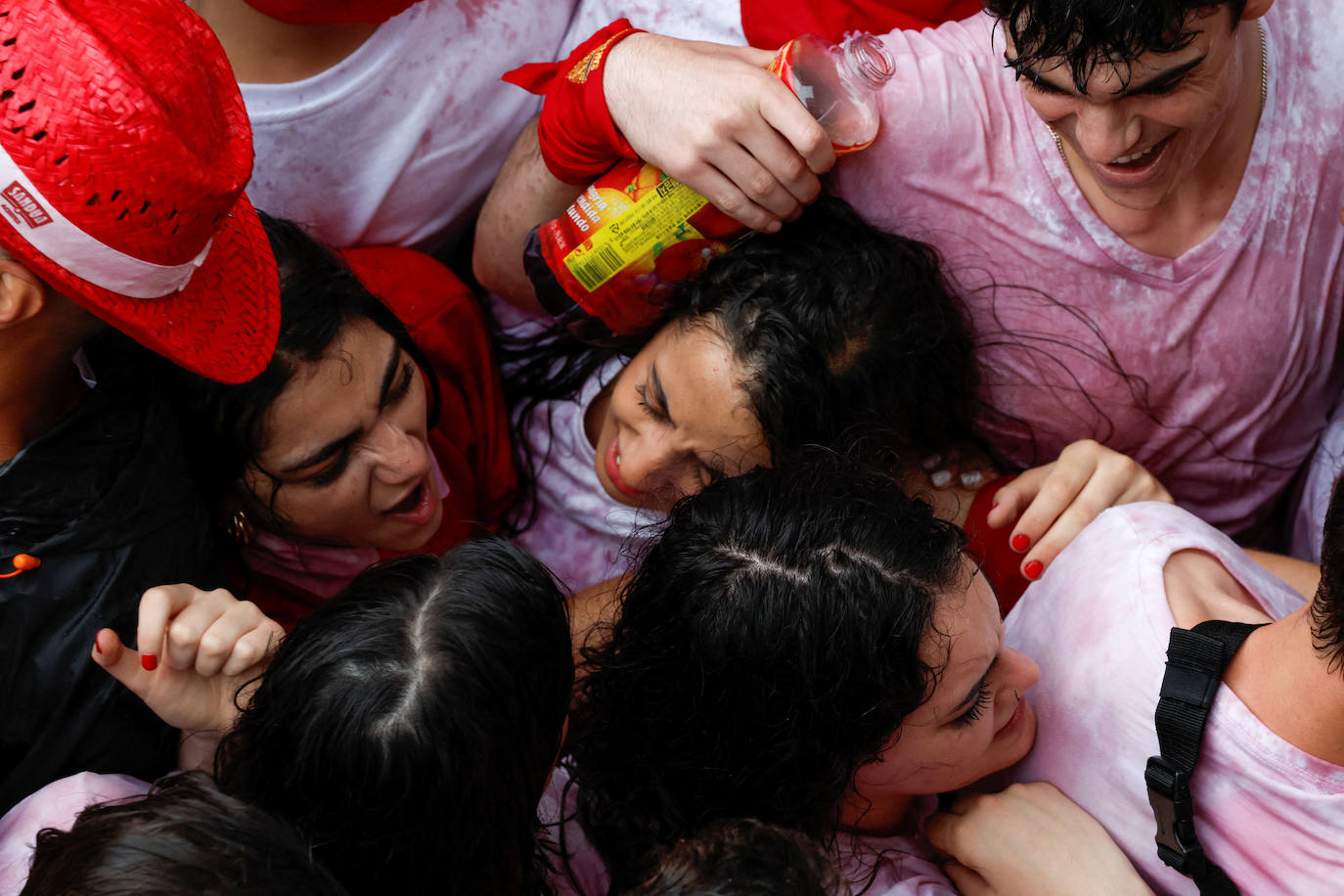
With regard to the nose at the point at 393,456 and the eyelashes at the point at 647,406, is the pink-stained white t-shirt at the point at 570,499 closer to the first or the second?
the eyelashes at the point at 647,406

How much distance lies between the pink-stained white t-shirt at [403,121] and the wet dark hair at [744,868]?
1252 mm

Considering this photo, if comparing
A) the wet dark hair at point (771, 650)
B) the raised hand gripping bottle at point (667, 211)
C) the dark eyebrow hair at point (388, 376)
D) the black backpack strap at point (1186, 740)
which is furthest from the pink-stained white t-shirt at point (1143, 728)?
the dark eyebrow hair at point (388, 376)

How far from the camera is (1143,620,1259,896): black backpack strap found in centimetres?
113

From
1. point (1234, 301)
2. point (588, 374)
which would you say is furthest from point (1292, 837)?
point (588, 374)

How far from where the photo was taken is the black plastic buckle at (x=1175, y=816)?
3.71 feet

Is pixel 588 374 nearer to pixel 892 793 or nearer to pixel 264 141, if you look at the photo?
pixel 264 141

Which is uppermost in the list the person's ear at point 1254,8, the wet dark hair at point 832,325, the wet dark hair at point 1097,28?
the person's ear at point 1254,8

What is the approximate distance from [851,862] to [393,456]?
2.65 ft

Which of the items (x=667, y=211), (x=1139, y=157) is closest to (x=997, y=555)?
(x=1139, y=157)

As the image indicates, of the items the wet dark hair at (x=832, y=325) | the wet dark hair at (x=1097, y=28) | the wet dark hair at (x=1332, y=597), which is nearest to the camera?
the wet dark hair at (x=1332, y=597)

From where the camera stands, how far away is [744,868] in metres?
0.88

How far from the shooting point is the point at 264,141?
5.56ft

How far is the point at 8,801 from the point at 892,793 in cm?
107

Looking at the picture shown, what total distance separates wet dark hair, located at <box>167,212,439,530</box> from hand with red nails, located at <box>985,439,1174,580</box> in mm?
975
